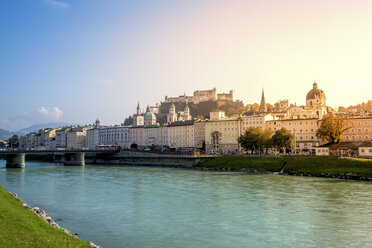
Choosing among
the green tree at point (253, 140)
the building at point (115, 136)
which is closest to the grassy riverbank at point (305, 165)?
the green tree at point (253, 140)

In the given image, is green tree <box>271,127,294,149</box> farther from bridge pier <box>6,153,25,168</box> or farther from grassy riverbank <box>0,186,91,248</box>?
grassy riverbank <box>0,186,91,248</box>

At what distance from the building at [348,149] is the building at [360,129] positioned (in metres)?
16.9

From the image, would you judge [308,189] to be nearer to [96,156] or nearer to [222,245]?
[222,245]

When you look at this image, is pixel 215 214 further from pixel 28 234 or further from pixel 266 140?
pixel 266 140

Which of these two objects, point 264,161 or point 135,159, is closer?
point 264,161

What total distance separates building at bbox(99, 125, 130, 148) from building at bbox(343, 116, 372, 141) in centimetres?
9531

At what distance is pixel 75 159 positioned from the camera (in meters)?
98.9

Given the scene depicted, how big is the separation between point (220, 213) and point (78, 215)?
10.1m

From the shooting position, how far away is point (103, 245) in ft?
63.9

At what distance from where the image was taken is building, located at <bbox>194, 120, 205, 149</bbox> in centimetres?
12369

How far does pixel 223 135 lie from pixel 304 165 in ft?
173

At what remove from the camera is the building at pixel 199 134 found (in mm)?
123688

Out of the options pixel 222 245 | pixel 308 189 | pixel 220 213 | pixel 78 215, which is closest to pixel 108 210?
pixel 78 215

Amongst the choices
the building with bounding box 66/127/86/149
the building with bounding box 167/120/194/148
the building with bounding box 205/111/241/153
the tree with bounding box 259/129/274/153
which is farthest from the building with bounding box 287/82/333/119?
the building with bounding box 66/127/86/149
